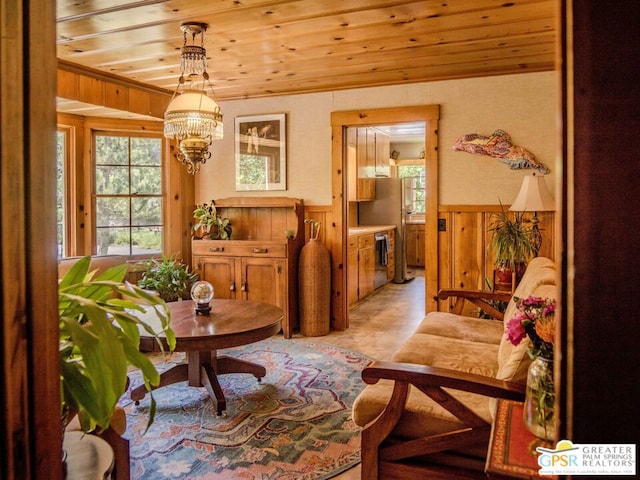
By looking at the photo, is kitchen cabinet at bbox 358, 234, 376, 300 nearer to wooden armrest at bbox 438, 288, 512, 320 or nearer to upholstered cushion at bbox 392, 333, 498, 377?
wooden armrest at bbox 438, 288, 512, 320

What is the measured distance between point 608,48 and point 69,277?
107 centimetres

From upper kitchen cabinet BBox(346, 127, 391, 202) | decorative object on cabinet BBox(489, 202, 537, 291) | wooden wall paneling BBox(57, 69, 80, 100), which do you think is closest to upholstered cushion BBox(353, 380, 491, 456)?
decorative object on cabinet BBox(489, 202, 537, 291)

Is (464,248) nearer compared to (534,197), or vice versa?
(534,197)

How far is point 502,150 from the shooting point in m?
4.21

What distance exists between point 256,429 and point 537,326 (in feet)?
5.91

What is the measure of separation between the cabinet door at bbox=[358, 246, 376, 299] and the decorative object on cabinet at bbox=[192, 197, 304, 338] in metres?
1.35

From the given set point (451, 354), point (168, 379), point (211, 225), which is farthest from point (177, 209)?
point (451, 354)

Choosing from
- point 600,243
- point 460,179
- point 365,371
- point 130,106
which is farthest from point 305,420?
point 130,106

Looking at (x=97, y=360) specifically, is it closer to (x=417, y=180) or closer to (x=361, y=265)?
(x=361, y=265)

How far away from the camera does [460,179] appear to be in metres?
4.40

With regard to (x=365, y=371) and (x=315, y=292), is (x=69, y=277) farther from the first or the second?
(x=315, y=292)

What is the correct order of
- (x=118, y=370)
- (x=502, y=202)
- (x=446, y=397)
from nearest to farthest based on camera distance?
1. (x=118, y=370)
2. (x=446, y=397)
3. (x=502, y=202)

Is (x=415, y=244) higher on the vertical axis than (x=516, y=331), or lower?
lower

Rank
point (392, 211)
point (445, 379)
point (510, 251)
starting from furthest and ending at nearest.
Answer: point (392, 211)
point (510, 251)
point (445, 379)
